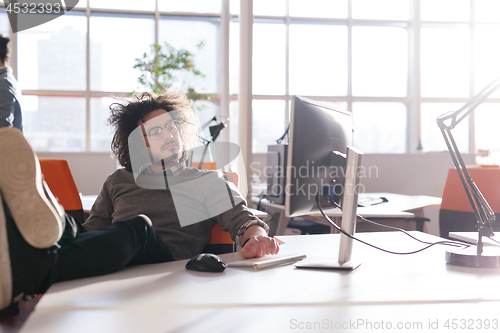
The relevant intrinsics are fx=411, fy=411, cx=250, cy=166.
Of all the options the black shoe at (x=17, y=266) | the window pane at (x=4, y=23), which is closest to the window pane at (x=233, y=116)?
the window pane at (x=4, y=23)

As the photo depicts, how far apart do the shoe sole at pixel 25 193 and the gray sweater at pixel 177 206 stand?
2.22ft

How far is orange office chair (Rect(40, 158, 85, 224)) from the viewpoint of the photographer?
1.86 m

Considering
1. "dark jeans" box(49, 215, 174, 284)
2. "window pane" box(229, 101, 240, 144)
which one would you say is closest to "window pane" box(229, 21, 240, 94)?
"window pane" box(229, 101, 240, 144)

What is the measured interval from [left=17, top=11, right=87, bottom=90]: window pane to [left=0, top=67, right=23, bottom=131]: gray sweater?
7.51 feet

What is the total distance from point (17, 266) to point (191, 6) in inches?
188

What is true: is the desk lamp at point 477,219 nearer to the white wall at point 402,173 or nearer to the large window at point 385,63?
the white wall at point 402,173

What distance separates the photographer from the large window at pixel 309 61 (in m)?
4.80

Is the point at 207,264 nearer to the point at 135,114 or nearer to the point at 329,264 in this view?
the point at 329,264

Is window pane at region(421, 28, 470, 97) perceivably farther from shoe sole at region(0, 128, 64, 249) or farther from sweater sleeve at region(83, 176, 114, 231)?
shoe sole at region(0, 128, 64, 249)

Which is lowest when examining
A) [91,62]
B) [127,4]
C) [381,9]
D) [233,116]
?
[233,116]


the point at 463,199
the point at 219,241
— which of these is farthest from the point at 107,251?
the point at 463,199

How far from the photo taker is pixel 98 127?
482cm

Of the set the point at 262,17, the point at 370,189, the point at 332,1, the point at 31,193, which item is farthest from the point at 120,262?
the point at 332,1

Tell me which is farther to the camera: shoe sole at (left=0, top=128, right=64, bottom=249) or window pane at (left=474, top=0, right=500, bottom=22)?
window pane at (left=474, top=0, right=500, bottom=22)
